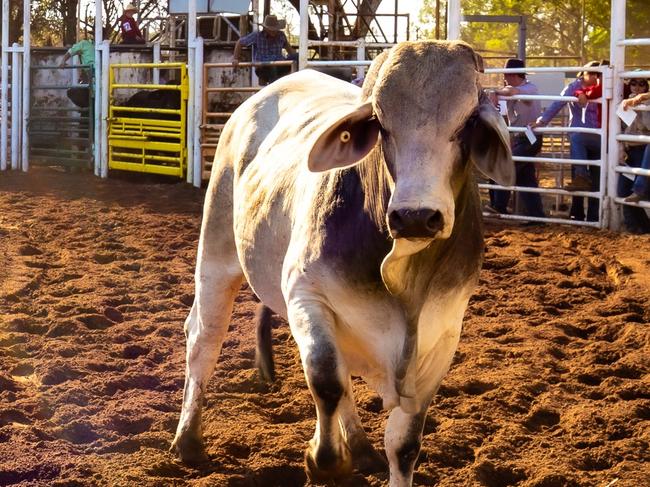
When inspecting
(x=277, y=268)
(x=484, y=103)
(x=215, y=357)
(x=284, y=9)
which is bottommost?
(x=215, y=357)

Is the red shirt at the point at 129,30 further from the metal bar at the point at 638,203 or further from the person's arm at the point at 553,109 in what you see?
the metal bar at the point at 638,203

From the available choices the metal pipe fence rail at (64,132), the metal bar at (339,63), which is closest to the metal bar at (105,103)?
the metal pipe fence rail at (64,132)

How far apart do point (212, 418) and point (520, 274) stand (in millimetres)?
3933

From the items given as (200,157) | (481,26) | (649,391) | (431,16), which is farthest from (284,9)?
(649,391)

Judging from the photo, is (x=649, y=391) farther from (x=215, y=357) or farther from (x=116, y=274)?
(x=116, y=274)

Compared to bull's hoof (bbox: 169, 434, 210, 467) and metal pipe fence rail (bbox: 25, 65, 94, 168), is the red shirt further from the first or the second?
bull's hoof (bbox: 169, 434, 210, 467)

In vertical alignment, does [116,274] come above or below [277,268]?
below

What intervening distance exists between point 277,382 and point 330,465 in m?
1.92

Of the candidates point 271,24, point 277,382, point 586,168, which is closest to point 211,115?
point 271,24

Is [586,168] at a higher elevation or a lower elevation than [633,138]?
lower

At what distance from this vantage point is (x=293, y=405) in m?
5.07

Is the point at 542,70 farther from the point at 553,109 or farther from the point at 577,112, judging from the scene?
the point at 577,112

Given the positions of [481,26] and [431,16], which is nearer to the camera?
[481,26]

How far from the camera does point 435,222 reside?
2.87 m
